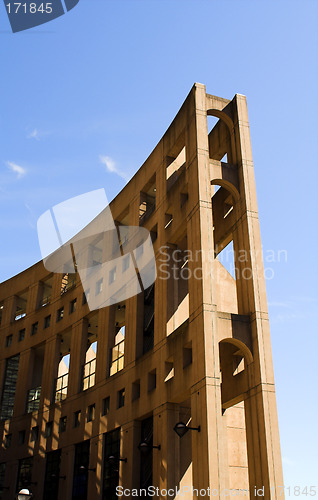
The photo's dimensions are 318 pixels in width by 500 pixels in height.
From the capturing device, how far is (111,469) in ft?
96.9

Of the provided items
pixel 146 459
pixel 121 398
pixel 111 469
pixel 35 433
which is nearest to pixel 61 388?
pixel 35 433

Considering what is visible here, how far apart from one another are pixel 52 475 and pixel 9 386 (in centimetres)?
1188

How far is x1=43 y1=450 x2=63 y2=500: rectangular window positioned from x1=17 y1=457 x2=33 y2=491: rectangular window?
2.14 metres

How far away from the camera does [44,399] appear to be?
126 ft

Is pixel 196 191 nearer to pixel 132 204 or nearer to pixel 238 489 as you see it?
pixel 132 204

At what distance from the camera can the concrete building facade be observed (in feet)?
71.9

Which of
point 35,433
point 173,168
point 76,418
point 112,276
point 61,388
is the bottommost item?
point 35,433

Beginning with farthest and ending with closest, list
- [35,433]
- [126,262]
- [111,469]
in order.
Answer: [35,433] → [126,262] → [111,469]

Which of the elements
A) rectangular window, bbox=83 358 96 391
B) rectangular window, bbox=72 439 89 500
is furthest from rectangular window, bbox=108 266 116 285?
rectangular window, bbox=72 439 89 500

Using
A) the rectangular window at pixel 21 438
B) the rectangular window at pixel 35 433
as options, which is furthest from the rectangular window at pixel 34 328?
the rectangular window at pixel 35 433

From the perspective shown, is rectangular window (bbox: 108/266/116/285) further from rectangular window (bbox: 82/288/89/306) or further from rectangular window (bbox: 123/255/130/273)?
rectangular window (bbox: 82/288/89/306)

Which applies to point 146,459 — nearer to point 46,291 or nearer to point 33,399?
point 33,399

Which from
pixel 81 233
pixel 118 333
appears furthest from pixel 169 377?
pixel 81 233

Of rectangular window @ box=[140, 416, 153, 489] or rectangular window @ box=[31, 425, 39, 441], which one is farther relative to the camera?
rectangular window @ box=[31, 425, 39, 441]
